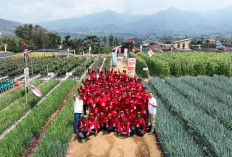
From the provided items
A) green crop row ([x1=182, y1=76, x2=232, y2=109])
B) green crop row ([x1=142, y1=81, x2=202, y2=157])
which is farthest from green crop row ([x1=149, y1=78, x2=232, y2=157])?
green crop row ([x1=182, y1=76, x2=232, y2=109])

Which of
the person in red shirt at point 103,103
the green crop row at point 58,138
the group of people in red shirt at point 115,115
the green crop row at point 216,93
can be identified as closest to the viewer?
the green crop row at point 58,138

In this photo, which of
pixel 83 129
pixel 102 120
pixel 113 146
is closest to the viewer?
pixel 113 146

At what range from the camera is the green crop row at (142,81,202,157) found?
14.0 feet

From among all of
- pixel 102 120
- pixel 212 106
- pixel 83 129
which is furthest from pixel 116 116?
pixel 212 106

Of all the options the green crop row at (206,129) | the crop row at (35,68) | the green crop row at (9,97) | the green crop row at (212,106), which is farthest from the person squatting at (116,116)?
the crop row at (35,68)

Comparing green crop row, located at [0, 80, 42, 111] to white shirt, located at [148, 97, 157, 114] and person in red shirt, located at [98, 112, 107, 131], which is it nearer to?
person in red shirt, located at [98, 112, 107, 131]

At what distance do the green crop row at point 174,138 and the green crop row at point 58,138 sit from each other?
263cm

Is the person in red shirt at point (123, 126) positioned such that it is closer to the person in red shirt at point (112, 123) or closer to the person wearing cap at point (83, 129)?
the person in red shirt at point (112, 123)

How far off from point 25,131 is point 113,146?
2541 mm

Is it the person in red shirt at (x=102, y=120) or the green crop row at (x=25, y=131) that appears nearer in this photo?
the green crop row at (x=25, y=131)

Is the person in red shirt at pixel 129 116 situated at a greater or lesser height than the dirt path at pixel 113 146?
greater

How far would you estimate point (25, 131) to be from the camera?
5285 millimetres

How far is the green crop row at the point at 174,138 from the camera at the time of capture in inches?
169

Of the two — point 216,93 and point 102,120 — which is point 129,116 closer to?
point 102,120
